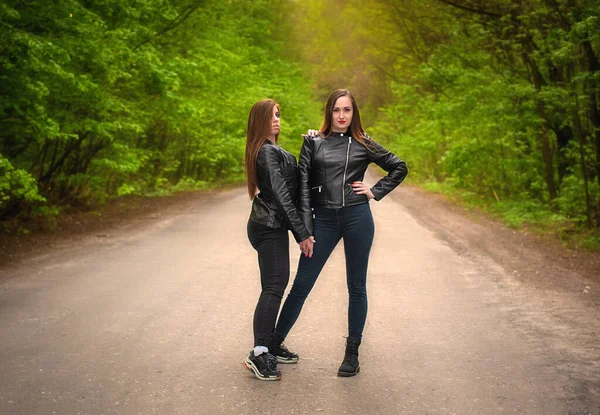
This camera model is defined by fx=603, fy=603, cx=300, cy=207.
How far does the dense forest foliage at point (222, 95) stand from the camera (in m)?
10.1

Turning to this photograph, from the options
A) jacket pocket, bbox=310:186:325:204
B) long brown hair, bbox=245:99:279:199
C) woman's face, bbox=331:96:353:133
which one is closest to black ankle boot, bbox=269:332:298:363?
jacket pocket, bbox=310:186:325:204

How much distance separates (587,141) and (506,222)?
8.44 ft

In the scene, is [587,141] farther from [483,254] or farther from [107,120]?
[107,120]

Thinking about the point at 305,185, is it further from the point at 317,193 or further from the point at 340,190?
the point at 340,190

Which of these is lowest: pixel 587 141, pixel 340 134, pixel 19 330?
pixel 19 330

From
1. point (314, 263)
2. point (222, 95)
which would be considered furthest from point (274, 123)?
point (222, 95)

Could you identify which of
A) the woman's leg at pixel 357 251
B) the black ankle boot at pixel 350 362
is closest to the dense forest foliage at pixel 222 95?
the woman's leg at pixel 357 251

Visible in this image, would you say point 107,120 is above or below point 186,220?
above

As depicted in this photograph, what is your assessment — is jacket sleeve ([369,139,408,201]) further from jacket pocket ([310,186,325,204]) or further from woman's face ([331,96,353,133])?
jacket pocket ([310,186,325,204])

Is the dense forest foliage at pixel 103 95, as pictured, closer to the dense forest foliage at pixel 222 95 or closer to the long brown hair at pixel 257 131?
the dense forest foliage at pixel 222 95

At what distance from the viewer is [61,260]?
899 centimetres

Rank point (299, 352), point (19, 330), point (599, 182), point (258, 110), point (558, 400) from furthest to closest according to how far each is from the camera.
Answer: point (599, 182) → point (19, 330) → point (299, 352) → point (258, 110) → point (558, 400)

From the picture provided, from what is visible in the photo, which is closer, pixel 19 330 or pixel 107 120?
pixel 19 330

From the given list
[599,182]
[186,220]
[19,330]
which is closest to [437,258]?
[599,182]
